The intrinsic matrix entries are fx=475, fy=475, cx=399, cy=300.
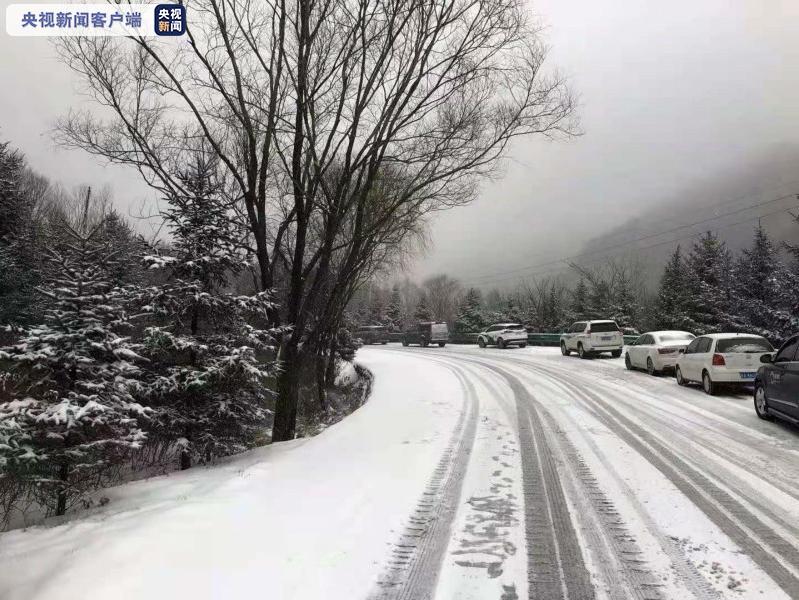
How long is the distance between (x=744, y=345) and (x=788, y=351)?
140 inches

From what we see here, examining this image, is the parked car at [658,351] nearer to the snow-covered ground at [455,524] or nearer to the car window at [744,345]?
the car window at [744,345]

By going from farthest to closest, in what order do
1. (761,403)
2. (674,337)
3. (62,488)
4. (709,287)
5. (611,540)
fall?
1. (709,287)
2. (674,337)
3. (761,403)
4. (62,488)
5. (611,540)

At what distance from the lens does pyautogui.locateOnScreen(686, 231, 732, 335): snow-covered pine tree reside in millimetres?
34750

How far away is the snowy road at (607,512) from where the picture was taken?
3.34 meters

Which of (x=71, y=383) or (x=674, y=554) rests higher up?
(x=71, y=383)

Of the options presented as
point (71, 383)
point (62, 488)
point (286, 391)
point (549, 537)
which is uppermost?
point (71, 383)

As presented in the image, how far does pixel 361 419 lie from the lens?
31.6 feet

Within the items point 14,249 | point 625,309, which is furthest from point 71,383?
point 625,309

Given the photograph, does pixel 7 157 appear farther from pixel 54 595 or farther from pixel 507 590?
pixel 507 590

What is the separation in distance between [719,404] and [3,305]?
27.2 meters

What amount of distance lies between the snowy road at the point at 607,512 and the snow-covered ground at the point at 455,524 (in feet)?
0.07

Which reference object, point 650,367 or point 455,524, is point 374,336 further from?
point 455,524

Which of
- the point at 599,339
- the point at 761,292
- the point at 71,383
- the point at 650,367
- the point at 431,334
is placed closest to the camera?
the point at 71,383

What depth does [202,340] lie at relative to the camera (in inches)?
297
